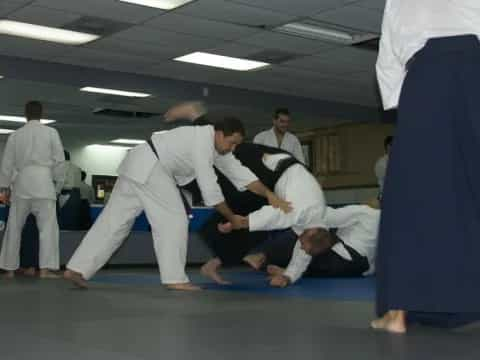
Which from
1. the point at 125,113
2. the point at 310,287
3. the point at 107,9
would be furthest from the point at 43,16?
the point at 125,113

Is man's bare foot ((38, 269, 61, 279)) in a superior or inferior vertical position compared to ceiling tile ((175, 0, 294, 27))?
inferior

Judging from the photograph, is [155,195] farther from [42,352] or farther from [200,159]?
[42,352]

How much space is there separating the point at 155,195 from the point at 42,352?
2865 millimetres

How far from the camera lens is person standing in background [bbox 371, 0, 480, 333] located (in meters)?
2.75

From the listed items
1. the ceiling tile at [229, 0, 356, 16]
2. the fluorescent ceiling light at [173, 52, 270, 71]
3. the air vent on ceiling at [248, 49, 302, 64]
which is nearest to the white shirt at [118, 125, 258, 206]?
the ceiling tile at [229, 0, 356, 16]

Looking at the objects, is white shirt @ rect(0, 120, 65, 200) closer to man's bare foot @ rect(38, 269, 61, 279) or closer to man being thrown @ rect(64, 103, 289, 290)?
man's bare foot @ rect(38, 269, 61, 279)

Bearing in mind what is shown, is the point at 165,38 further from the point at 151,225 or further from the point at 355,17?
the point at 151,225

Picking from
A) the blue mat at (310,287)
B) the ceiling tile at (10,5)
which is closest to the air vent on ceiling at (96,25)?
the ceiling tile at (10,5)

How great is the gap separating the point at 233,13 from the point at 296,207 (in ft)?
13.5

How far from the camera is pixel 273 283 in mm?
5648

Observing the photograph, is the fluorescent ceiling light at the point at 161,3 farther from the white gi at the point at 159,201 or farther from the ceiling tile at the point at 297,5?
the white gi at the point at 159,201

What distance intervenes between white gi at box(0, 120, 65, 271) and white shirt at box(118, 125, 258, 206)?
207 cm

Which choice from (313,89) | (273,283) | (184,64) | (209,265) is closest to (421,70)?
(273,283)

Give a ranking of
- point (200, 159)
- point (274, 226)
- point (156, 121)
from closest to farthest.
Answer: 1. point (200, 159)
2. point (274, 226)
3. point (156, 121)
